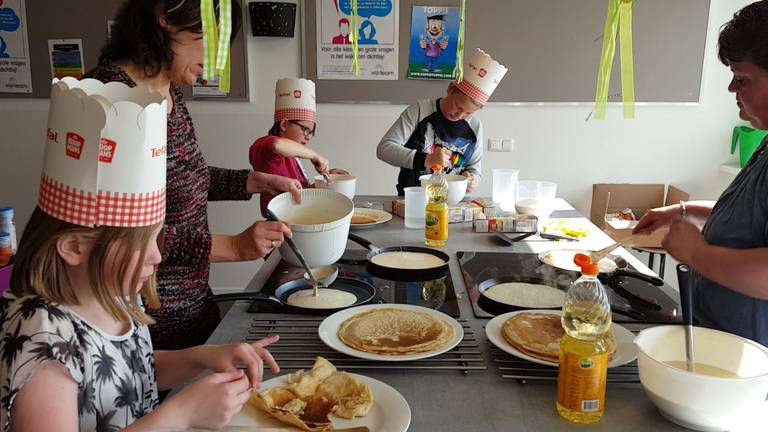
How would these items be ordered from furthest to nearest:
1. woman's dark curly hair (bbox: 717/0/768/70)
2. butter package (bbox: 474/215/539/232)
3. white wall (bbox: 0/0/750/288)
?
white wall (bbox: 0/0/750/288)
butter package (bbox: 474/215/539/232)
woman's dark curly hair (bbox: 717/0/768/70)

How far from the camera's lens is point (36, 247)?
993mm

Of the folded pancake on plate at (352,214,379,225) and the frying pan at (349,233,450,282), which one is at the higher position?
the folded pancake on plate at (352,214,379,225)

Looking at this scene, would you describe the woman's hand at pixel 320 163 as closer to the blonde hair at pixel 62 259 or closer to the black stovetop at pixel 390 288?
the black stovetop at pixel 390 288

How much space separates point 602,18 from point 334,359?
130 inches

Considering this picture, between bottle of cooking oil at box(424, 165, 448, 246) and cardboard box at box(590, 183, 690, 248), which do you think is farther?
cardboard box at box(590, 183, 690, 248)

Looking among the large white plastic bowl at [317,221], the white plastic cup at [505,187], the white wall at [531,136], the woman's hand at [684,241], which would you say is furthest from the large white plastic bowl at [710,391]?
the white wall at [531,136]

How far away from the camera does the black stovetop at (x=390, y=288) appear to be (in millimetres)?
1492

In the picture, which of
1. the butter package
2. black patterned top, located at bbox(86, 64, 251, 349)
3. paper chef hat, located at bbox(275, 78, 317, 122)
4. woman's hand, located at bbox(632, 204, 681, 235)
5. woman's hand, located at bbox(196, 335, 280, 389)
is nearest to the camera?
woman's hand, located at bbox(196, 335, 280, 389)

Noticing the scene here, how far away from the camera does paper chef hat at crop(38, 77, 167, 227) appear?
979mm

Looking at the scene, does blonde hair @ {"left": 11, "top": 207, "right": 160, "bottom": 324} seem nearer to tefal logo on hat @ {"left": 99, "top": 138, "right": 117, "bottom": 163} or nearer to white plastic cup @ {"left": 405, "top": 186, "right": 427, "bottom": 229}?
tefal logo on hat @ {"left": 99, "top": 138, "right": 117, "bottom": 163}

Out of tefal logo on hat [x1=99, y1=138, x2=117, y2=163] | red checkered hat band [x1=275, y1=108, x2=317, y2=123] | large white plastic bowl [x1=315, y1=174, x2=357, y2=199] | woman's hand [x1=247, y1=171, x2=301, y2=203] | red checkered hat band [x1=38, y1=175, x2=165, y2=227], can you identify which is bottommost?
large white plastic bowl [x1=315, y1=174, x2=357, y2=199]

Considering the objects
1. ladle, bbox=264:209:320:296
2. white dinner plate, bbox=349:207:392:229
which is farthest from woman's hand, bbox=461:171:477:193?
ladle, bbox=264:209:320:296

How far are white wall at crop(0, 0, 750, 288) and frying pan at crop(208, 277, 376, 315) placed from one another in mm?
2439

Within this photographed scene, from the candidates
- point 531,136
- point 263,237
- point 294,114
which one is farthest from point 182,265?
point 531,136
